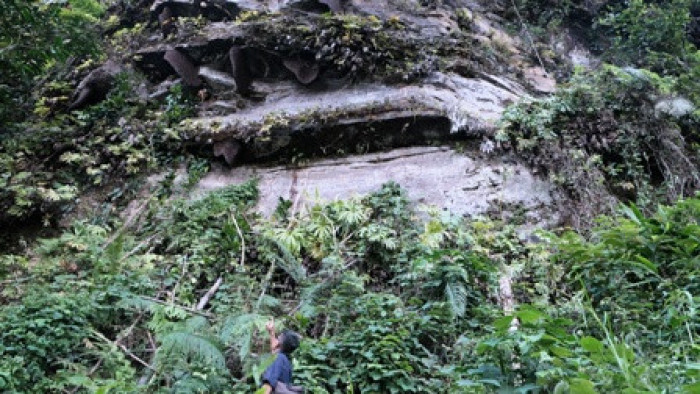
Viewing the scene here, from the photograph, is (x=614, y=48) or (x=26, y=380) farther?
(x=614, y=48)

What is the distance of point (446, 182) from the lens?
7.62 metres

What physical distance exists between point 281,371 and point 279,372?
0.09 feet

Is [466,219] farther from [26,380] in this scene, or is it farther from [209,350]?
[26,380]

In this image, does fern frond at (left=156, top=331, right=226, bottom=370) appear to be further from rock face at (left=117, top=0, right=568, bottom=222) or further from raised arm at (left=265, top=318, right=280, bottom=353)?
rock face at (left=117, top=0, right=568, bottom=222)

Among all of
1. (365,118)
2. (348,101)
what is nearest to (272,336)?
(365,118)

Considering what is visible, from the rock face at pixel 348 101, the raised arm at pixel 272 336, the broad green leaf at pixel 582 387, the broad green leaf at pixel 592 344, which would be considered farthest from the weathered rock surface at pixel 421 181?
the broad green leaf at pixel 582 387

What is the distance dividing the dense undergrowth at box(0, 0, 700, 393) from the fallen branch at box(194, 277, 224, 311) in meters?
0.02

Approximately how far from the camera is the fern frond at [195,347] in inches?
189

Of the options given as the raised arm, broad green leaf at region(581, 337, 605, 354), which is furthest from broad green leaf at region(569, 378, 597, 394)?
the raised arm

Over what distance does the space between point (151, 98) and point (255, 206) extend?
3332mm

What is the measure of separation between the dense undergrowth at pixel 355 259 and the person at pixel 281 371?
0.40m

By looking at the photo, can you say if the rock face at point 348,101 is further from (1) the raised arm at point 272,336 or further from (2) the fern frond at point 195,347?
(2) the fern frond at point 195,347

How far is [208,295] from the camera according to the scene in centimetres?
624

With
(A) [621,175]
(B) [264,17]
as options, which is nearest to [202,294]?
(B) [264,17]
